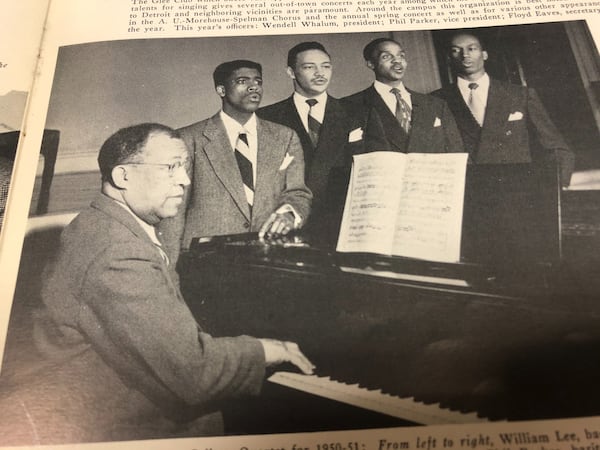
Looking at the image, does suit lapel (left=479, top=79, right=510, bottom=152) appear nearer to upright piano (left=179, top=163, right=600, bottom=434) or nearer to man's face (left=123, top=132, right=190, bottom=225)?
upright piano (left=179, top=163, right=600, bottom=434)

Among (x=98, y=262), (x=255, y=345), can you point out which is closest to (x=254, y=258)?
(x=255, y=345)

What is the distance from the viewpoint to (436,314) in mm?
689

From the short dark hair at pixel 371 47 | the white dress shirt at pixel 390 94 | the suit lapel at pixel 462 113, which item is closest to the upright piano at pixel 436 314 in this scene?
the suit lapel at pixel 462 113

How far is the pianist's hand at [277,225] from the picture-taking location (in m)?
0.77

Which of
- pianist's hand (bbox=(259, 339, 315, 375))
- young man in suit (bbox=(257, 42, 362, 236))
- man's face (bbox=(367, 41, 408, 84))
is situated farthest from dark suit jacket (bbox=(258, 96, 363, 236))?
pianist's hand (bbox=(259, 339, 315, 375))

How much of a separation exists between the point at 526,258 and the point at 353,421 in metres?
0.36

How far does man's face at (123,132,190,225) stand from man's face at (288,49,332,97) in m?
0.25

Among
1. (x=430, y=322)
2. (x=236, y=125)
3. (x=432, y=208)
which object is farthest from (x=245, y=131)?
(x=430, y=322)

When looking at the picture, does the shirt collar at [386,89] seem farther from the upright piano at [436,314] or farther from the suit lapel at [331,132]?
the upright piano at [436,314]

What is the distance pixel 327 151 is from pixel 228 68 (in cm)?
27

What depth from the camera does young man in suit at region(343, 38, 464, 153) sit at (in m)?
0.81

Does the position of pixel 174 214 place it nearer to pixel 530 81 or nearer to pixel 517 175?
pixel 517 175

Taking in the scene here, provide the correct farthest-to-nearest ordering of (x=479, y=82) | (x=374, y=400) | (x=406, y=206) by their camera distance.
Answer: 1. (x=479, y=82)
2. (x=406, y=206)
3. (x=374, y=400)

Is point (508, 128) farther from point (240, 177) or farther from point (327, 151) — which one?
point (240, 177)
